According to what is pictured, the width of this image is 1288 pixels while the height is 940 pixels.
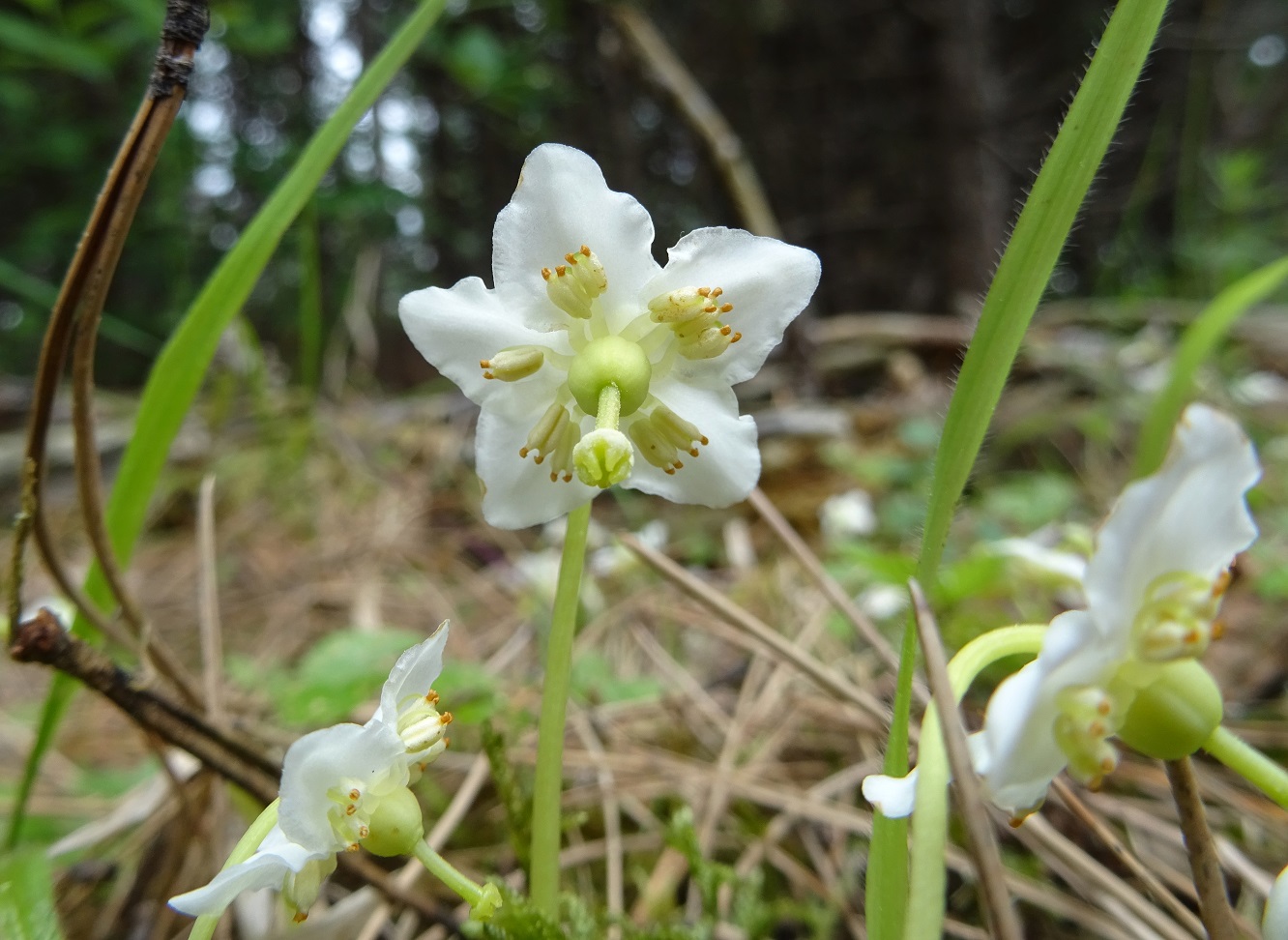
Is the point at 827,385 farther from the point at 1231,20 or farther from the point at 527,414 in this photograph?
the point at 1231,20

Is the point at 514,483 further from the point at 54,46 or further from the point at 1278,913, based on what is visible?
the point at 54,46

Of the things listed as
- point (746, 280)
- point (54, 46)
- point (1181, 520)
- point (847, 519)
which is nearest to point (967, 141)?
point (847, 519)

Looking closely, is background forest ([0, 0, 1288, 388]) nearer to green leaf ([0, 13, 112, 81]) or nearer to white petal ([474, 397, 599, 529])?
green leaf ([0, 13, 112, 81])

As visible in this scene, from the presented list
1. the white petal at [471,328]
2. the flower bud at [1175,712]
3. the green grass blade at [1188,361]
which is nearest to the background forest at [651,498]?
the green grass blade at [1188,361]

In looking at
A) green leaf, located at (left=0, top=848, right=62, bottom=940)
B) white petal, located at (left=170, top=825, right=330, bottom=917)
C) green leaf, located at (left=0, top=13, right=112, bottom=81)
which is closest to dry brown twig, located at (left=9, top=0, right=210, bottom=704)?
green leaf, located at (left=0, top=848, right=62, bottom=940)

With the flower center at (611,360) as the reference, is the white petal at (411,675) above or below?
below

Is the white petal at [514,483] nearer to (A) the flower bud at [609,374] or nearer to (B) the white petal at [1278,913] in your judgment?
(A) the flower bud at [609,374]

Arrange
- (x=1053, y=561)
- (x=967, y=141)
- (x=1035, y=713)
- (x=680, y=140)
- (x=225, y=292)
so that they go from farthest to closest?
1. (x=680, y=140)
2. (x=967, y=141)
3. (x=1053, y=561)
4. (x=225, y=292)
5. (x=1035, y=713)
